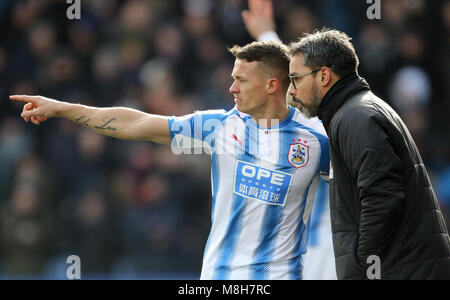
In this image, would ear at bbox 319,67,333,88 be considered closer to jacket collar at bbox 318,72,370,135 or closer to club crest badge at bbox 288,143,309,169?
jacket collar at bbox 318,72,370,135

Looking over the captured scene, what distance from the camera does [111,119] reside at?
4.59 metres

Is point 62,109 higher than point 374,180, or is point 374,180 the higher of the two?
point 62,109

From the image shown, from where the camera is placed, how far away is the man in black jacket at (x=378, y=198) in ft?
12.0

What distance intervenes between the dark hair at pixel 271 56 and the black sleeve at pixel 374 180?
1.02 m

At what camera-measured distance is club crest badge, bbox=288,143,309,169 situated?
448 centimetres

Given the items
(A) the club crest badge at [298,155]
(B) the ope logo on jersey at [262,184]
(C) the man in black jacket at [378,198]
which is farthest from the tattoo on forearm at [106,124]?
(C) the man in black jacket at [378,198]

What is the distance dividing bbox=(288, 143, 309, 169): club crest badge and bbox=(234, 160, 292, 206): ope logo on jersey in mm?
99

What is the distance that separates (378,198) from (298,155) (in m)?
0.95

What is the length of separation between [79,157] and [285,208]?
5532 millimetres

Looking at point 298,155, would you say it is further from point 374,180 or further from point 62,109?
point 62,109

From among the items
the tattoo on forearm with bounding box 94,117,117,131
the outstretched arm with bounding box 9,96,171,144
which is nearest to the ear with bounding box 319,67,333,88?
the outstretched arm with bounding box 9,96,171,144

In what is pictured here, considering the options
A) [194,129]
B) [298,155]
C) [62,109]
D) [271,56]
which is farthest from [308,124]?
[62,109]

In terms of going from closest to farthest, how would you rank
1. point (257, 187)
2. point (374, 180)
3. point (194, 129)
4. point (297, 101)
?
point (374, 180) → point (297, 101) → point (257, 187) → point (194, 129)

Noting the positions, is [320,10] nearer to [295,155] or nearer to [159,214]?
[159,214]
